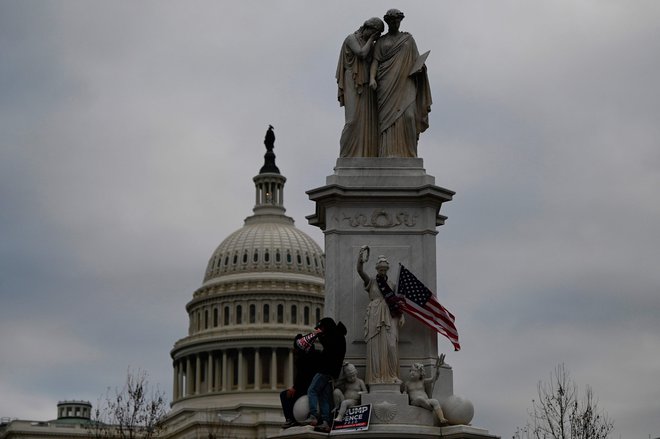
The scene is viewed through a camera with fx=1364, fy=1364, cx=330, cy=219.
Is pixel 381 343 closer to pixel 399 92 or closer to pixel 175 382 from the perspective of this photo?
pixel 399 92

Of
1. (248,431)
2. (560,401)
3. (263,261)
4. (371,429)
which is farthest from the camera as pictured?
(263,261)

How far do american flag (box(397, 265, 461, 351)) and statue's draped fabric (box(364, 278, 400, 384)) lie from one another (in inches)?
12.4

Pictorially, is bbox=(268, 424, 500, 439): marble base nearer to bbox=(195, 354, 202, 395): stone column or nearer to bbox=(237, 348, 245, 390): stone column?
bbox=(237, 348, 245, 390): stone column

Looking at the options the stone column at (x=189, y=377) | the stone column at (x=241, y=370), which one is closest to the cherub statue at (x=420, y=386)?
the stone column at (x=241, y=370)

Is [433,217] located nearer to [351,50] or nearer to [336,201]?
[336,201]

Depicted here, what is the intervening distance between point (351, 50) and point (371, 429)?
6401mm

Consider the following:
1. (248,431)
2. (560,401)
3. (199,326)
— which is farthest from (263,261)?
(560,401)

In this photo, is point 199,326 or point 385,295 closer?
point 385,295

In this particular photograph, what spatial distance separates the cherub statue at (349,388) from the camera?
795 inches

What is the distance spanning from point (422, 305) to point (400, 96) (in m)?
3.65

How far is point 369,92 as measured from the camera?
2242 cm

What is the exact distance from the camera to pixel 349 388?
67.0ft

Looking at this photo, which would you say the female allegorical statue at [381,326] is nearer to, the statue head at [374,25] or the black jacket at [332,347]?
the black jacket at [332,347]

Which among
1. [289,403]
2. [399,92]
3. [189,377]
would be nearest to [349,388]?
[289,403]
